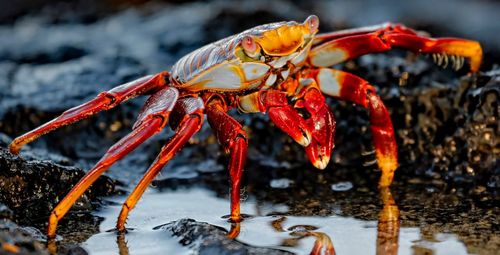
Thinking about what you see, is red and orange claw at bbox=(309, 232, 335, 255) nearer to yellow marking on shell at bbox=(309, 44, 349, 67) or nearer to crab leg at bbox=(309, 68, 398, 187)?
crab leg at bbox=(309, 68, 398, 187)

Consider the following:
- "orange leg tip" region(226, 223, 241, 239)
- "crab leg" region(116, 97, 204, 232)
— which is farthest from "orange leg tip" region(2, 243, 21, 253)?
"orange leg tip" region(226, 223, 241, 239)

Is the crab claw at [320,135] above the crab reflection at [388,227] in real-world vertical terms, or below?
above

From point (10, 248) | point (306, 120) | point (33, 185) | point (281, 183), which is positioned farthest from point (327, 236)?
point (33, 185)

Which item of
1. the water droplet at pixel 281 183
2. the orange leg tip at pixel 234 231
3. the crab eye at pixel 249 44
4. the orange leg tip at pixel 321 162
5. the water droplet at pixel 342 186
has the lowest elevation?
the water droplet at pixel 281 183

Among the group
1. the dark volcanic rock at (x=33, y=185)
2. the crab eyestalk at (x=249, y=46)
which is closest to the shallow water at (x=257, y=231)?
the dark volcanic rock at (x=33, y=185)

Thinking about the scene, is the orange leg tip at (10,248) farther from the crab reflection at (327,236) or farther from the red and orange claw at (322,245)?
the red and orange claw at (322,245)

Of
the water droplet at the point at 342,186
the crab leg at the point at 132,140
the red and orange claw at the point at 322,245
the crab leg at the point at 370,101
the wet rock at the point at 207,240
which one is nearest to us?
the wet rock at the point at 207,240
